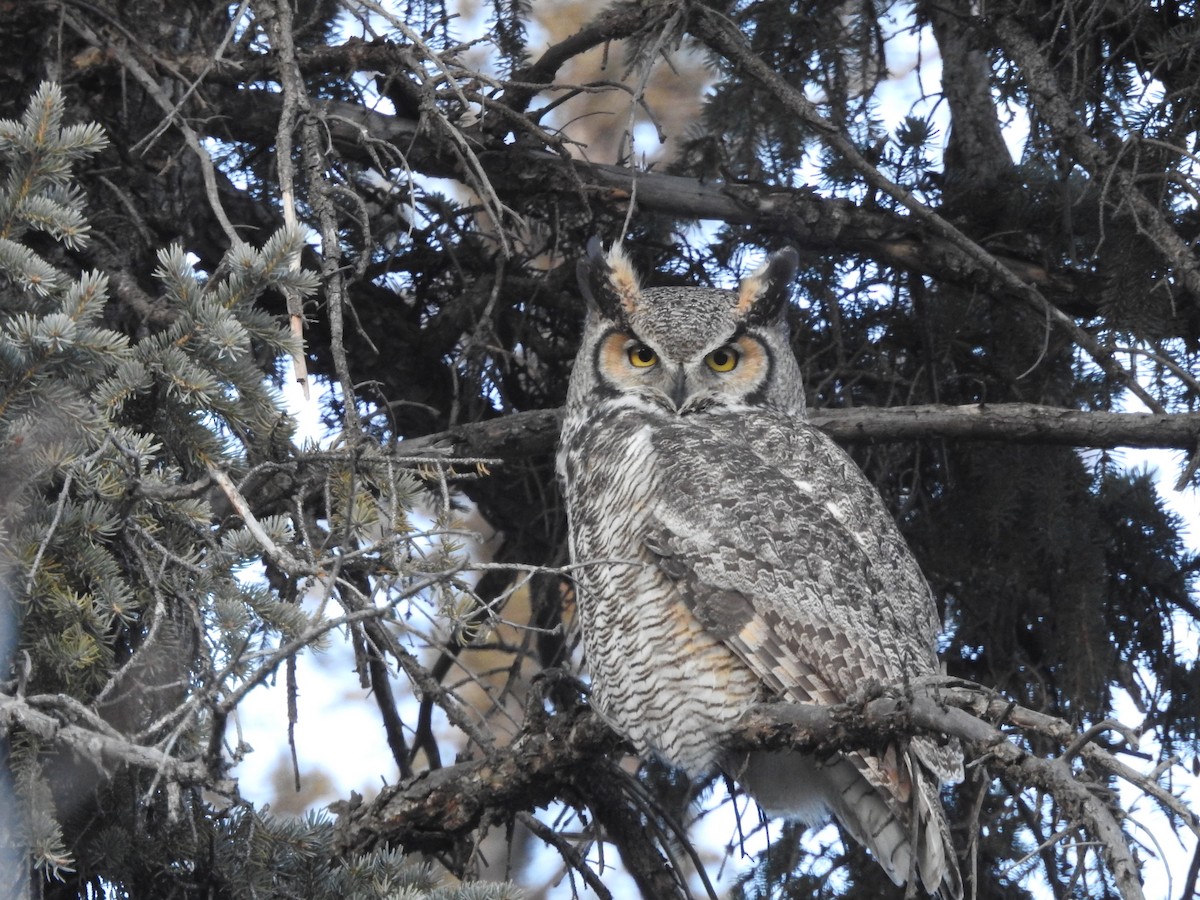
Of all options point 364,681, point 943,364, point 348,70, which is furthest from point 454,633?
point 943,364

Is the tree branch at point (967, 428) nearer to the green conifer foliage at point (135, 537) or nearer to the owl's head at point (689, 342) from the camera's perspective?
the owl's head at point (689, 342)

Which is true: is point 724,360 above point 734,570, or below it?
above

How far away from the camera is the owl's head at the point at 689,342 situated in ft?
10.2

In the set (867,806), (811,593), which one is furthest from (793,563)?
(867,806)

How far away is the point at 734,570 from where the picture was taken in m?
2.66

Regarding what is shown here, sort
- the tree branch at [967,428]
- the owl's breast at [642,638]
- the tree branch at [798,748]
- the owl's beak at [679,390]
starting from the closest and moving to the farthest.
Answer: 1. the tree branch at [798,748]
2. the owl's breast at [642,638]
3. the tree branch at [967,428]
4. the owl's beak at [679,390]

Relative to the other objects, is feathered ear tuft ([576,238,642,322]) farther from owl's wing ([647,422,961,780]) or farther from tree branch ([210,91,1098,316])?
owl's wing ([647,422,961,780])

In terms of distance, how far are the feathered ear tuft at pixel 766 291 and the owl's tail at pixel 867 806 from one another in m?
1.07

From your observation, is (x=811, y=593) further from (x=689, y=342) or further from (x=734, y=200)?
(x=734, y=200)

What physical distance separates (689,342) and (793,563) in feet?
2.15

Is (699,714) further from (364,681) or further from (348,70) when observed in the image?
(348,70)

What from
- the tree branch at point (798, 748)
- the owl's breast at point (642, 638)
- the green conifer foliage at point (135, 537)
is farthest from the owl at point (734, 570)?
the green conifer foliage at point (135, 537)

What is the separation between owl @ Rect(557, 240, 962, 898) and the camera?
2.59m

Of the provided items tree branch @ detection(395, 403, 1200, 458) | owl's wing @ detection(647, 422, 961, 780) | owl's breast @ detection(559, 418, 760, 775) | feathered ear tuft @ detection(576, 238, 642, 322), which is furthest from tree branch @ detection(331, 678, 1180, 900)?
feathered ear tuft @ detection(576, 238, 642, 322)
